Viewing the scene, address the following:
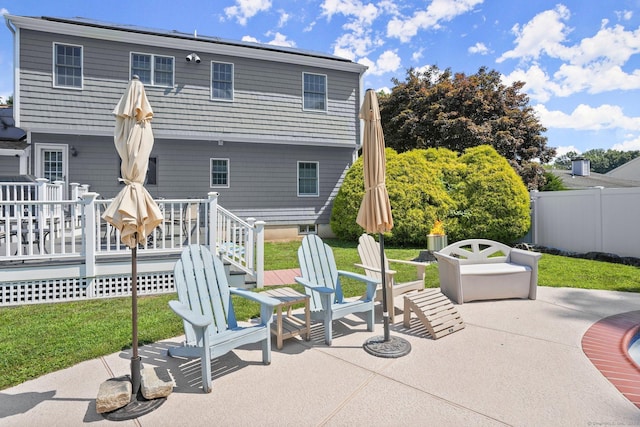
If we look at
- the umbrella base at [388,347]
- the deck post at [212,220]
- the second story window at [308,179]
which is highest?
the second story window at [308,179]

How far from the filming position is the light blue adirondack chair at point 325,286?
4.07m

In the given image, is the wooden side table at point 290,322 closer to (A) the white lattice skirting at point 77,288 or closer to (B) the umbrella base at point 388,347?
(B) the umbrella base at point 388,347

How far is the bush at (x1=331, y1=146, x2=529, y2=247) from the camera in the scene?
38.2ft

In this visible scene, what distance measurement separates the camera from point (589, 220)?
404 inches

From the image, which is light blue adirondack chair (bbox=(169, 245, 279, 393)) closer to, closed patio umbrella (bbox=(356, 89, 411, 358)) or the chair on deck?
closed patio umbrella (bbox=(356, 89, 411, 358))

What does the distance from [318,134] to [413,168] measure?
376 cm

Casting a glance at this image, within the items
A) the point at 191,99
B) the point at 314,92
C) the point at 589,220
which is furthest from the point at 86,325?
the point at 589,220

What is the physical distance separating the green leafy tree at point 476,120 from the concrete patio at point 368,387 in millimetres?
14923

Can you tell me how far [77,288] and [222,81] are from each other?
863cm

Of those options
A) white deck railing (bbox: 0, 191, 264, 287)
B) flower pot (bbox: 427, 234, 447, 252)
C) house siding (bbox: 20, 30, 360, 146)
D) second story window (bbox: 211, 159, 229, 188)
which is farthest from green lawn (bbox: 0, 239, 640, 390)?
house siding (bbox: 20, 30, 360, 146)

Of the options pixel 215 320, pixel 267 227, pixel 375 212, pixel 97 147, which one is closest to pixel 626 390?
pixel 375 212

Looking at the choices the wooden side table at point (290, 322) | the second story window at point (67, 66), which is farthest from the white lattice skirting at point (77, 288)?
the second story window at point (67, 66)

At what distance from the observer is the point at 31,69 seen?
10.1 meters

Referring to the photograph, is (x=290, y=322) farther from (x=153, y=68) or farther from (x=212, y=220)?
(x=153, y=68)
